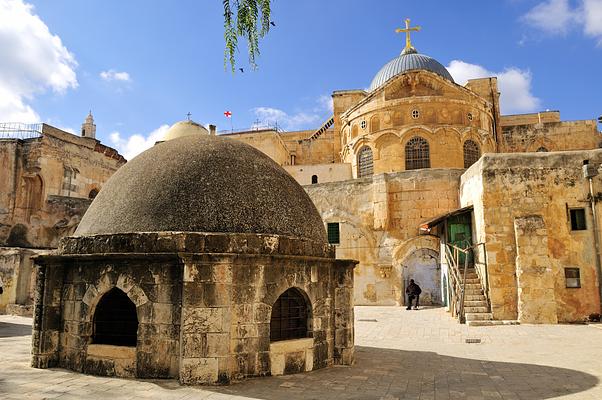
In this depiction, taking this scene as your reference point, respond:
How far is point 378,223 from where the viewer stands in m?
20.0

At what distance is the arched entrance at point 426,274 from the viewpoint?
770 inches

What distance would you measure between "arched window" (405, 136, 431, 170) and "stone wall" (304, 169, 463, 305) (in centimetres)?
520

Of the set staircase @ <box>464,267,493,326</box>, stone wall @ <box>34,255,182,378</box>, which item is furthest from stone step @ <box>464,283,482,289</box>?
stone wall @ <box>34,255,182,378</box>

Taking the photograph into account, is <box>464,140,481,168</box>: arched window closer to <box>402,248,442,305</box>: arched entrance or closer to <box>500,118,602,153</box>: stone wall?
<box>500,118,602,153</box>: stone wall

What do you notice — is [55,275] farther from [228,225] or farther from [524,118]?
[524,118]

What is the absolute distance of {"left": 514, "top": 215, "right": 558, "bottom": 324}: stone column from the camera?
1369 centimetres

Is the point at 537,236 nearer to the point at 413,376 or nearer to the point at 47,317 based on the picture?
the point at 413,376

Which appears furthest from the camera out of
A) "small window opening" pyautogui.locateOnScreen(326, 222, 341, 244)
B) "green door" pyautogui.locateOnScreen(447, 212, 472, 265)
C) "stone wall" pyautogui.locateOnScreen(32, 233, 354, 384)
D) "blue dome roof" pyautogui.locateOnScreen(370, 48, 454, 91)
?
"blue dome roof" pyautogui.locateOnScreen(370, 48, 454, 91)

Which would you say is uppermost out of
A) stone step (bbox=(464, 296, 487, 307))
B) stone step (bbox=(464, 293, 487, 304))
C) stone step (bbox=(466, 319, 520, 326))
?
stone step (bbox=(464, 293, 487, 304))

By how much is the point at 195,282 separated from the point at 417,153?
20.7 meters

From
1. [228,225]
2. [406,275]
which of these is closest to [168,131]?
[406,275]

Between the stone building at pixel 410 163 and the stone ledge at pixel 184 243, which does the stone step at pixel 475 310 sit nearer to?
the stone building at pixel 410 163

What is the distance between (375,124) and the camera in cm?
2605

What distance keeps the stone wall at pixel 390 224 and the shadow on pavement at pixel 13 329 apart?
12.6 m
